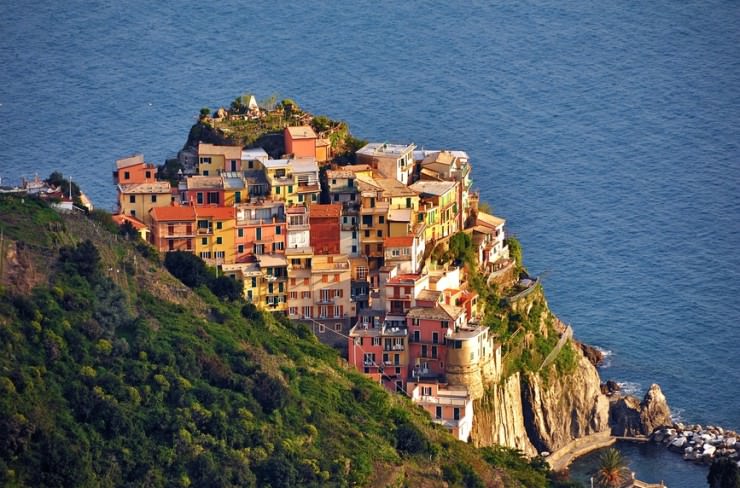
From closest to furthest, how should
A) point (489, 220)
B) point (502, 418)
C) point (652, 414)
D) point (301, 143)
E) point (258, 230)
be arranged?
point (258, 230) → point (502, 418) → point (301, 143) → point (489, 220) → point (652, 414)

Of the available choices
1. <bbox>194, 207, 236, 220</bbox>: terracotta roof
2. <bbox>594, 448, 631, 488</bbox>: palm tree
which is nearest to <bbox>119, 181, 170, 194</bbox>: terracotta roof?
<bbox>194, 207, 236, 220</bbox>: terracotta roof

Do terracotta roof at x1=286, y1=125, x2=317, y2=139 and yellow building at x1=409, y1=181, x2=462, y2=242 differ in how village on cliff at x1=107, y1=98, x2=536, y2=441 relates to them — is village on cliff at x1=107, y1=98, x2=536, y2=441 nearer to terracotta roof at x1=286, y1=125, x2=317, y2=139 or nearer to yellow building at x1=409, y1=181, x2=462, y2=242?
yellow building at x1=409, y1=181, x2=462, y2=242

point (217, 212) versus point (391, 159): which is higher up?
point (391, 159)

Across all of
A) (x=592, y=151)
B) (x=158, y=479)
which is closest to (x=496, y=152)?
(x=592, y=151)

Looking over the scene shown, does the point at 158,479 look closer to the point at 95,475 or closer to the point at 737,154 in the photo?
the point at 95,475

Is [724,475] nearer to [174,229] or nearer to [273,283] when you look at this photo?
[273,283]

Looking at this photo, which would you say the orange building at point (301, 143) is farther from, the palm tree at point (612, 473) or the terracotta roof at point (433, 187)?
the palm tree at point (612, 473)

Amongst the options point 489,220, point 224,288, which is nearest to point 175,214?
point 224,288
